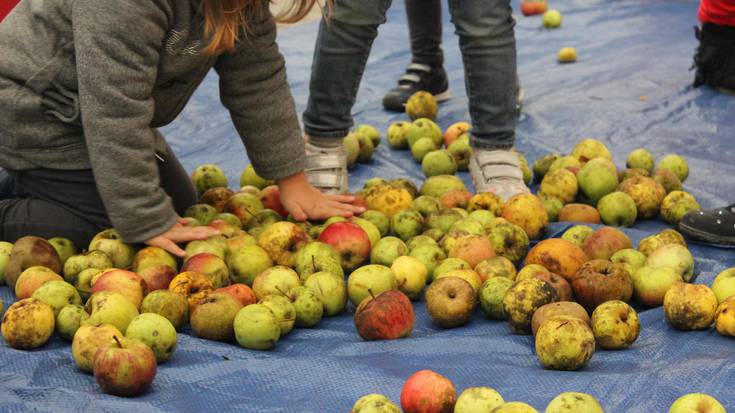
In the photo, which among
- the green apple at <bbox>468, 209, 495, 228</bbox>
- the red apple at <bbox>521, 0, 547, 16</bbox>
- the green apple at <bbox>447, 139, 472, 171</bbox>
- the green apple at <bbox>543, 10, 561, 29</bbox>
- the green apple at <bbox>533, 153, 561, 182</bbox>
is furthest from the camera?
the red apple at <bbox>521, 0, 547, 16</bbox>

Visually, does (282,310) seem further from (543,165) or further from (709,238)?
(543,165)

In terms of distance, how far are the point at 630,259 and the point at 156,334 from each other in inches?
58.1

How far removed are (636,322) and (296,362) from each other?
0.90 metres

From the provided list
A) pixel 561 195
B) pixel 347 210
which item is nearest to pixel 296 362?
pixel 347 210

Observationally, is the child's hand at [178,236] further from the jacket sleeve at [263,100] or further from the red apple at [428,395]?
the red apple at [428,395]

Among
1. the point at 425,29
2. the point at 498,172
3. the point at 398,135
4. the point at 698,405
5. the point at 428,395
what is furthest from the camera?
the point at 425,29

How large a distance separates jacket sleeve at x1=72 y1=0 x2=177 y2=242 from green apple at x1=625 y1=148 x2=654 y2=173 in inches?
81.6

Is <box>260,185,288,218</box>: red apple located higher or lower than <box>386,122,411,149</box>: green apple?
higher

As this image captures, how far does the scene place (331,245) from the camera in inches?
125

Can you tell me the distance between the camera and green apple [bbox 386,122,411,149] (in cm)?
464

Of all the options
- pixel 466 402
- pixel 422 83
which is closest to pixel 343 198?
pixel 466 402

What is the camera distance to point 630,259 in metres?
3.05

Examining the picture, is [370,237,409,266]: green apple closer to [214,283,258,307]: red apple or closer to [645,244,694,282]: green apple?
[214,283,258,307]: red apple

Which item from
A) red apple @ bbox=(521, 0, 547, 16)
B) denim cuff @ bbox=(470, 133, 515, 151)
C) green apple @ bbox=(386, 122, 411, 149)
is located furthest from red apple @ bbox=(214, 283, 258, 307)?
red apple @ bbox=(521, 0, 547, 16)
